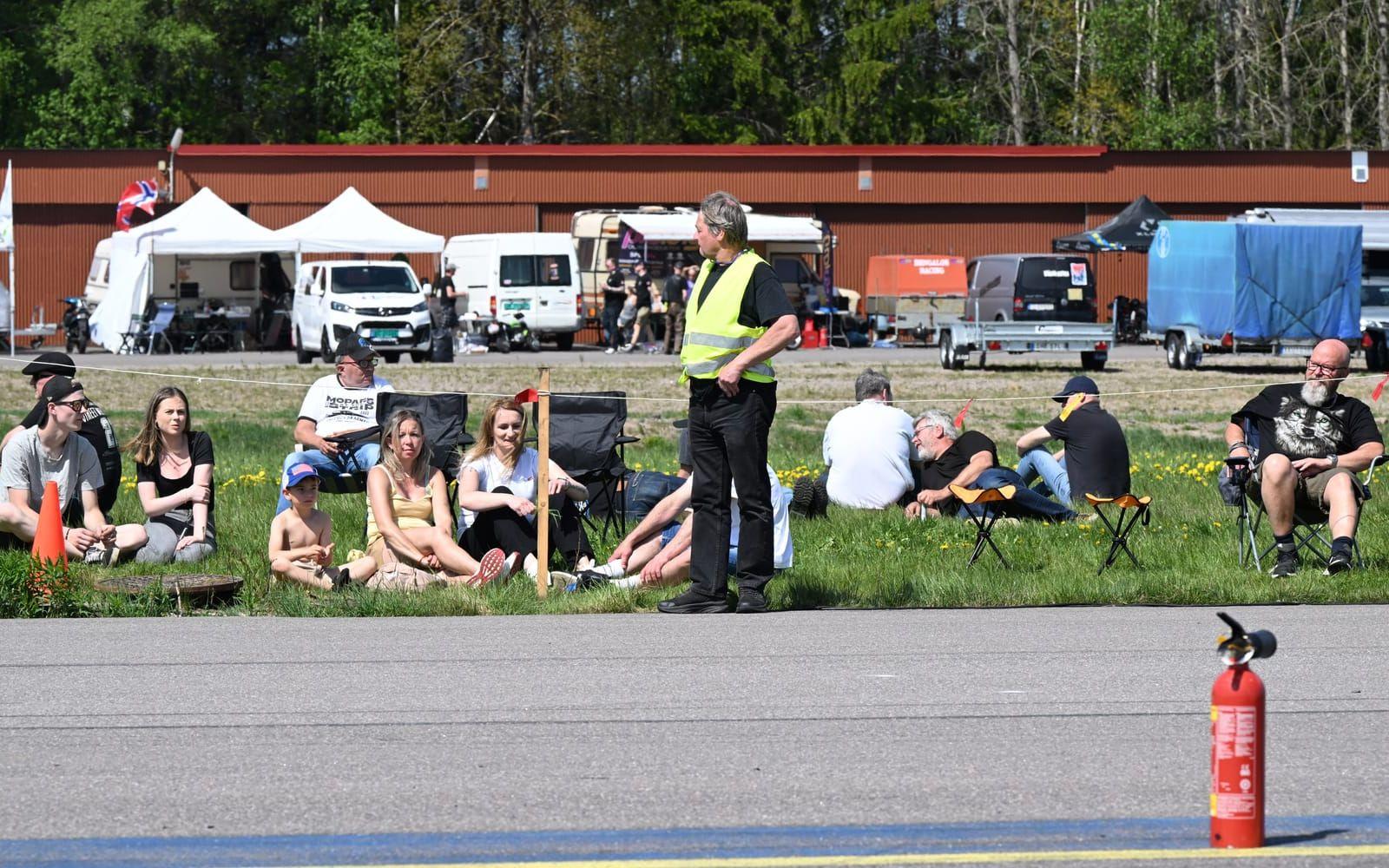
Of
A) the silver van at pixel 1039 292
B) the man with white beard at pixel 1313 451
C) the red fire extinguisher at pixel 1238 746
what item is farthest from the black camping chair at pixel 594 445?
the silver van at pixel 1039 292

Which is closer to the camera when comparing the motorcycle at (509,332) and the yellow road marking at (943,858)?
the yellow road marking at (943,858)

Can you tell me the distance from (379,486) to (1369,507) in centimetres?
677

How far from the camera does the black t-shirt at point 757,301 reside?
29.6 ft

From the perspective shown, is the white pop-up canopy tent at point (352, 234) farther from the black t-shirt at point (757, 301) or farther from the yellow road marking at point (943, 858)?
the yellow road marking at point (943, 858)

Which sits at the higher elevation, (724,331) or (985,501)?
(724,331)

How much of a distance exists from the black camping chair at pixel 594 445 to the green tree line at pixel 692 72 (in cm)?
3944

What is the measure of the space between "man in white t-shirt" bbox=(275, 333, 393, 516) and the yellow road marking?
790 cm

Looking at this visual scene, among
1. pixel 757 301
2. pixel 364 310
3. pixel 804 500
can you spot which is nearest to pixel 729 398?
pixel 757 301

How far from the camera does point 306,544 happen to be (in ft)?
33.9

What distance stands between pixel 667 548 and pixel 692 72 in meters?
48.3

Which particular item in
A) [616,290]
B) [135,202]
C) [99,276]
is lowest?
[616,290]

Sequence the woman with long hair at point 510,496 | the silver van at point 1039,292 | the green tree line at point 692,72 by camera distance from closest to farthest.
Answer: the woman with long hair at point 510,496
the silver van at point 1039,292
the green tree line at point 692,72

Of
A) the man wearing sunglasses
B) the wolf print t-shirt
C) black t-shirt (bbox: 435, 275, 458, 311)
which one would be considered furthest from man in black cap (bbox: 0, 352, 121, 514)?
black t-shirt (bbox: 435, 275, 458, 311)

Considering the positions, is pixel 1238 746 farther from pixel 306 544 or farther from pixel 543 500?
pixel 306 544
